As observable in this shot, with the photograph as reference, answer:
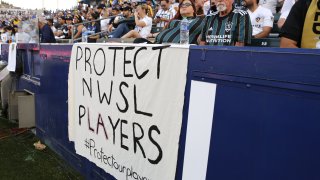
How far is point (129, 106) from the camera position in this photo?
294 centimetres

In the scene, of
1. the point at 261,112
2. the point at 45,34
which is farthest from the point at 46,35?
the point at 261,112

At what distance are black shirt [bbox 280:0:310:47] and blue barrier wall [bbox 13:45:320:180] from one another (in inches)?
23.6

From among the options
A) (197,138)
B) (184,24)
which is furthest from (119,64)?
(197,138)

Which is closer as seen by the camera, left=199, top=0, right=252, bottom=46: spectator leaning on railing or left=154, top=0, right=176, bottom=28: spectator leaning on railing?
left=199, top=0, right=252, bottom=46: spectator leaning on railing

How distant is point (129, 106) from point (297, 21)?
1.51 metres

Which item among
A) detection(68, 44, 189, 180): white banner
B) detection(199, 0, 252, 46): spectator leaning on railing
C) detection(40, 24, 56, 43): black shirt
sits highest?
detection(199, 0, 252, 46): spectator leaning on railing

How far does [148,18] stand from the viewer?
6406mm

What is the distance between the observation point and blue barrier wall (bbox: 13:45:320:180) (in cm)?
161

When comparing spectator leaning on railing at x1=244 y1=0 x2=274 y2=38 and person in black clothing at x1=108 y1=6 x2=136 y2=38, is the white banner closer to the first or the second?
spectator leaning on railing at x1=244 y1=0 x2=274 y2=38

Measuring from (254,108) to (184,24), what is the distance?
129cm

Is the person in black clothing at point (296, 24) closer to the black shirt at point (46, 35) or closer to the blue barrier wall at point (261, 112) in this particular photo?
the blue barrier wall at point (261, 112)

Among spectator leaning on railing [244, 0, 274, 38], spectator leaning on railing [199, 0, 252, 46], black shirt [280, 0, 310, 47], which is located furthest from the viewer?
spectator leaning on railing [244, 0, 274, 38]

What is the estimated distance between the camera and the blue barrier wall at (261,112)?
1.61m

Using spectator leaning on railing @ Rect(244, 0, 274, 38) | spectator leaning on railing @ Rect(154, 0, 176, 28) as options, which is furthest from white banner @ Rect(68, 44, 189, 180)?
spectator leaning on railing @ Rect(154, 0, 176, 28)
